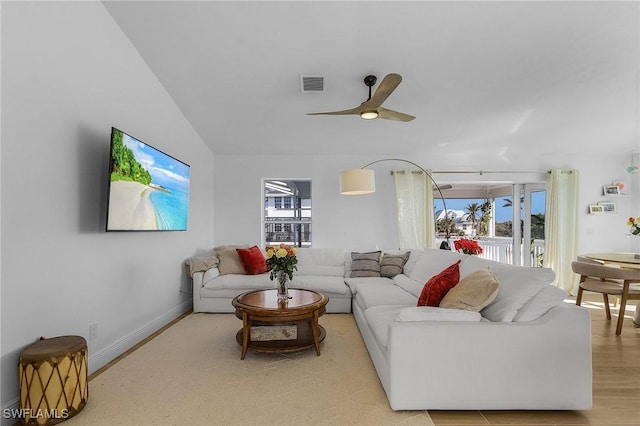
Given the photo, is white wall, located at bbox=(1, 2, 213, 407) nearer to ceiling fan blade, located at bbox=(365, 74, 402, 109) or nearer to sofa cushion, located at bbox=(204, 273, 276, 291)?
sofa cushion, located at bbox=(204, 273, 276, 291)

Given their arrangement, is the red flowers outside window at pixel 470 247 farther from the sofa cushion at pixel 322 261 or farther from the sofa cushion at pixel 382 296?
the sofa cushion at pixel 322 261

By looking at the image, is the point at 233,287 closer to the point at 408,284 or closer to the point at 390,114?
the point at 408,284

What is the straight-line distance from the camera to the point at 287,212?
19.1 feet

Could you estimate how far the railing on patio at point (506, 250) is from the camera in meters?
5.80

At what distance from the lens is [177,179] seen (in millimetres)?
3686

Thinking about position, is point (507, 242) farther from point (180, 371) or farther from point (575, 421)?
point (180, 371)

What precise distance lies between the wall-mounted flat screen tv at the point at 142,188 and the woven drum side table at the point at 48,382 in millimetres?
935

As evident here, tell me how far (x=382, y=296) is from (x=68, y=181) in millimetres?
2835

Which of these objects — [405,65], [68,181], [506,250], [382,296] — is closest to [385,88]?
[405,65]

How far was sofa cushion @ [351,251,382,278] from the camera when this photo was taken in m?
4.53

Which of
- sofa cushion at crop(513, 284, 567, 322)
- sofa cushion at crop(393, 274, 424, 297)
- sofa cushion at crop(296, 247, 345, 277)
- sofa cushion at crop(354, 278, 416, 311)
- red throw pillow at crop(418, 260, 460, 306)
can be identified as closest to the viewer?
sofa cushion at crop(513, 284, 567, 322)

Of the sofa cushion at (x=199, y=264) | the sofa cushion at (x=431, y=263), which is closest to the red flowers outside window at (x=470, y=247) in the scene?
the sofa cushion at (x=431, y=263)

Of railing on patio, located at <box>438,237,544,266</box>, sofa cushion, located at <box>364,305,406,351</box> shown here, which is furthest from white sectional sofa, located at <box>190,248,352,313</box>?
railing on patio, located at <box>438,237,544,266</box>

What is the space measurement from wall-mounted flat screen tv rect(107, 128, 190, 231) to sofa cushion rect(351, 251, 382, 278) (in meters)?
2.36
